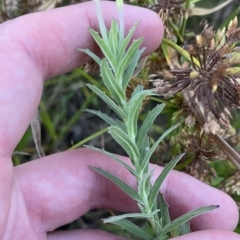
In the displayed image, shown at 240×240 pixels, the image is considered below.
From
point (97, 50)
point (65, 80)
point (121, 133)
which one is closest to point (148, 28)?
point (97, 50)

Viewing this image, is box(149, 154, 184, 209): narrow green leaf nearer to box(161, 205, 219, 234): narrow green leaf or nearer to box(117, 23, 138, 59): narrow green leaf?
box(161, 205, 219, 234): narrow green leaf

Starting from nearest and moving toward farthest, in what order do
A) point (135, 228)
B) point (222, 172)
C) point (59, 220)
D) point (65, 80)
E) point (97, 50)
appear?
1. point (135, 228)
2. point (97, 50)
3. point (59, 220)
4. point (222, 172)
5. point (65, 80)

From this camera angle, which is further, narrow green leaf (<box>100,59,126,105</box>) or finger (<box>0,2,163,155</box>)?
finger (<box>0,2,163,155</box>)

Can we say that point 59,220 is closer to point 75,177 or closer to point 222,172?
point 75,177

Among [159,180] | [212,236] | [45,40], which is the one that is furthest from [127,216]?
→ [45,40]

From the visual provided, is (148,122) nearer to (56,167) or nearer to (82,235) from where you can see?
(56,167)

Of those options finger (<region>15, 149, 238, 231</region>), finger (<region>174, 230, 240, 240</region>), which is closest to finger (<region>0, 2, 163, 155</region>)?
finger (<region>15, 149, 238, 231</region>)

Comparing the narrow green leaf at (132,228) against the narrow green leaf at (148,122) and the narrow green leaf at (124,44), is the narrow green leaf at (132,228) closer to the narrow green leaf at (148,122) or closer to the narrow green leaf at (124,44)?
the narrow green leaf at (148,122)

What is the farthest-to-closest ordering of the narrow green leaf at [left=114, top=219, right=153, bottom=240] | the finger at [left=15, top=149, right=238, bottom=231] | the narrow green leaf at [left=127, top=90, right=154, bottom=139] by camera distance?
the finger at [left=15, top=149, right=238, bottom=231]
the narrow green leaf at [left=114, top=219, right=153, bottom=240]
the narrow green leaf at [left=127, top=90, right=154, bottom=139]
